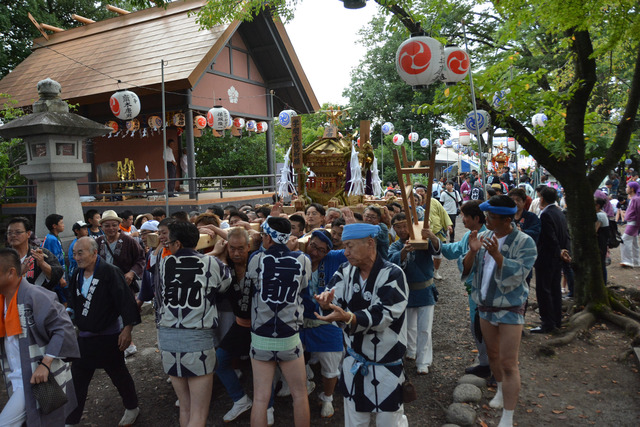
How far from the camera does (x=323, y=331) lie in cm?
437

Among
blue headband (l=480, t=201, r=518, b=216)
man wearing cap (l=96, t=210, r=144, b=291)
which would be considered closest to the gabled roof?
man wearing cap (l=96, t=210, r=144, b=291)

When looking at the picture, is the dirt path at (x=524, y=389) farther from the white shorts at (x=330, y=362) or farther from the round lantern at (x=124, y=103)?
the round lantern at (x=124, y=103)

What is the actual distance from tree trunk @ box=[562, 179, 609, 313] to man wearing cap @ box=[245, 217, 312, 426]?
495cm

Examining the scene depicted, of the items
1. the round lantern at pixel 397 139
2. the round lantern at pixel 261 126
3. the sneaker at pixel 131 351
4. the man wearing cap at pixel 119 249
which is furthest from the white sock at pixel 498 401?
the round lantern at pixel 397 139

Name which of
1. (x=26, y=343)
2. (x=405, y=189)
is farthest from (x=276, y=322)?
(x=26, y=343)

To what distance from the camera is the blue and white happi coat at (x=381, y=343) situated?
2740 mm

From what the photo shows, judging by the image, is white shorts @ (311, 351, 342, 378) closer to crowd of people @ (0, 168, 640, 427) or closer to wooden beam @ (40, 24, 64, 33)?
crowd of people @ (0, 168, 640, 427)

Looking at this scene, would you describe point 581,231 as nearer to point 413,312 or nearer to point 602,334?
point 602,334

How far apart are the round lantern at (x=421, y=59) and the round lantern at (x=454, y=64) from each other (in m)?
Answer: 0.13

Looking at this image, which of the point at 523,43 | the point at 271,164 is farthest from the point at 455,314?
the point at 523,43

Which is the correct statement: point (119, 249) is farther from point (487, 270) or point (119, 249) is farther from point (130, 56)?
point (130, 56)

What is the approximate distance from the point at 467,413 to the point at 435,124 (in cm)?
3143

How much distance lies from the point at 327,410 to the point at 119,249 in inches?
136

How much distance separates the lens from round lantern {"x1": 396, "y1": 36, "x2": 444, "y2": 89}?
19.0 ft
